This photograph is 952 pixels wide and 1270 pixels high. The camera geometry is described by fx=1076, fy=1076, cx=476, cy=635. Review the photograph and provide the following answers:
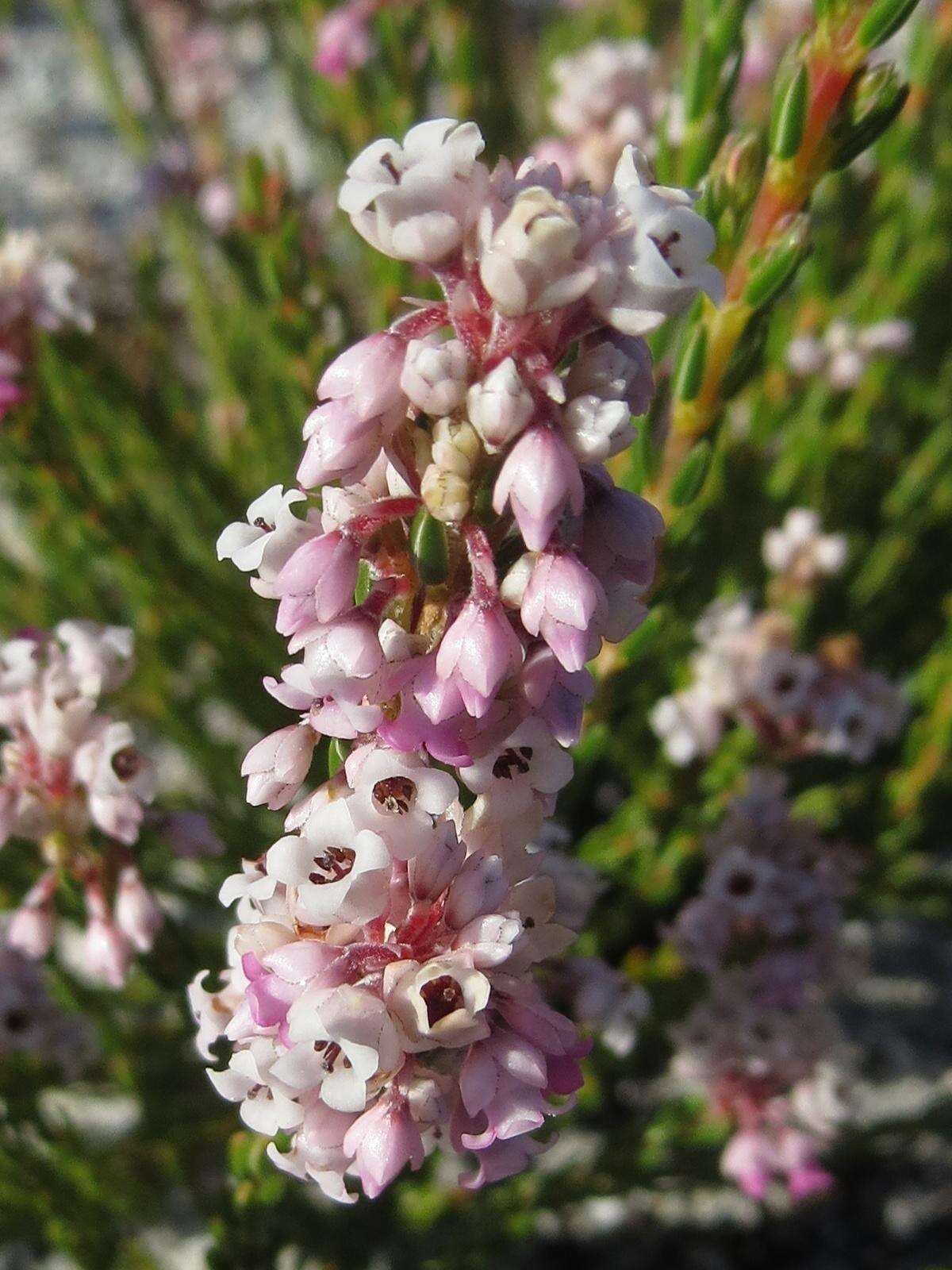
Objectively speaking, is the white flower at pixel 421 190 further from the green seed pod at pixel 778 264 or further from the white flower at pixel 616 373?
the green seed pod at pixel 778 264

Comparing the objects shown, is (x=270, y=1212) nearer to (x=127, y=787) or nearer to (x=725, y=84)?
(x=127, y=787)

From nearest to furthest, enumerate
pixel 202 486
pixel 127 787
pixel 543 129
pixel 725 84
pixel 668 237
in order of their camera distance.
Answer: pixel 668 237, pixel 127 787, pixel 725 84, pixel 202 486, pixel 543 129

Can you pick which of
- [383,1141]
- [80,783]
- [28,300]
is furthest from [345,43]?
[383,1141]

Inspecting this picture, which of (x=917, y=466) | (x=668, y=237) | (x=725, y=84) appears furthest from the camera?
(x=917, y=466)

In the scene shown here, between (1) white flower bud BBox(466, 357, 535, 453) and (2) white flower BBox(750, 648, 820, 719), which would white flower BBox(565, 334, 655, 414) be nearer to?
(1) white flower bud BBox(466, 357, 535, 453)

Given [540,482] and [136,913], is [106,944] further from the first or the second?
→ [540,482]

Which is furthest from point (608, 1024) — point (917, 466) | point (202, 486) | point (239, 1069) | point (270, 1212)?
point (917, 466)

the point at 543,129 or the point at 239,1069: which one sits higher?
the point at 543,129
